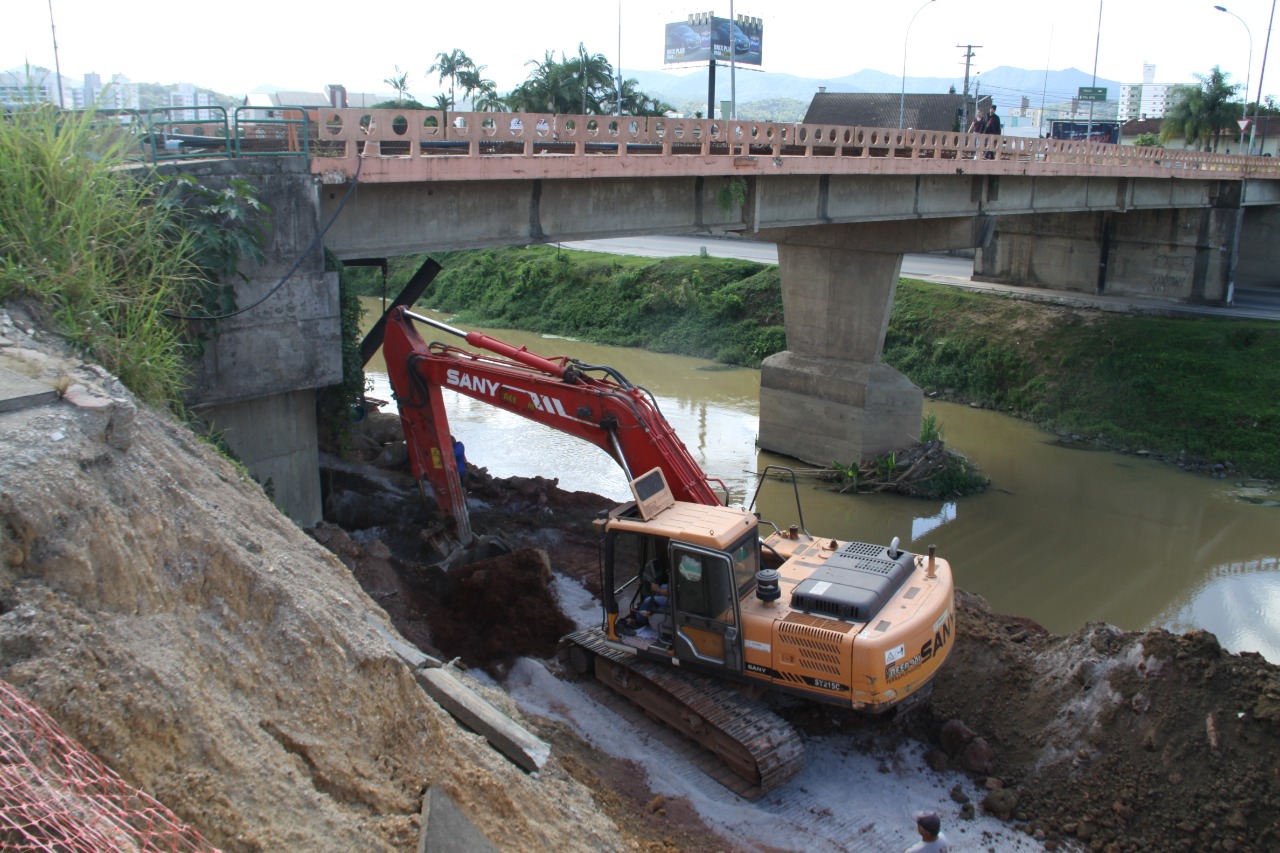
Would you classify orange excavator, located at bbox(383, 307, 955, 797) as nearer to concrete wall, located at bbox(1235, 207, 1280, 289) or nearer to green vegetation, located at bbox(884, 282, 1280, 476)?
green vegetation, located at bbox(884, 282, 1280, 476)

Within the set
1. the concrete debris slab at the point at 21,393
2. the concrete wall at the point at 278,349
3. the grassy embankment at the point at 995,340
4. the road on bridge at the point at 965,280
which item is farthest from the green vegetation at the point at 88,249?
the grassy embankment at the point at 995,340

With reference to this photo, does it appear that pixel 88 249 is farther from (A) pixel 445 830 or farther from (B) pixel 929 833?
(B) pixel 929 833

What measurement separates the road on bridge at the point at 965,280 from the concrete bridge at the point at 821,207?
4.20 feet

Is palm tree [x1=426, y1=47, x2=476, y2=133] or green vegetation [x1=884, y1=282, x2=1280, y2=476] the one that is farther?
palm tree [x1=426, y1=47, x2=476, y2=133]

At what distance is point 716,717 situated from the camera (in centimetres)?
955

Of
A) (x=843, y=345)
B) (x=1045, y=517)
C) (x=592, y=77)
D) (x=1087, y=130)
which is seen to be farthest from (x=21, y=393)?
(x=1087, y=130)

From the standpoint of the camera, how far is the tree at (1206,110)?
5375cm

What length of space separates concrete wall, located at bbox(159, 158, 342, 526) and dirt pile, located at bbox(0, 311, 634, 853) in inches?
173

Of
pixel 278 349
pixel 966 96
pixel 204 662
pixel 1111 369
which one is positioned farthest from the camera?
pixel 966 96

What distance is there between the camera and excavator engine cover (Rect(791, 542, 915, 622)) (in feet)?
30.8

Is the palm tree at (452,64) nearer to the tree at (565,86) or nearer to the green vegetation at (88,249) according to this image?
the tree at (565,86)

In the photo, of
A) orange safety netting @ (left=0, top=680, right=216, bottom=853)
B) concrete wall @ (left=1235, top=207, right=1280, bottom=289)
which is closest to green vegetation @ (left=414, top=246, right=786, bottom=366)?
concrete wall @ (left=1235, top=207, right=1280, bottom=289)

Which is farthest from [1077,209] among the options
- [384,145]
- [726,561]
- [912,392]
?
[726,561]

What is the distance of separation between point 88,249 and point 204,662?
207 inches
